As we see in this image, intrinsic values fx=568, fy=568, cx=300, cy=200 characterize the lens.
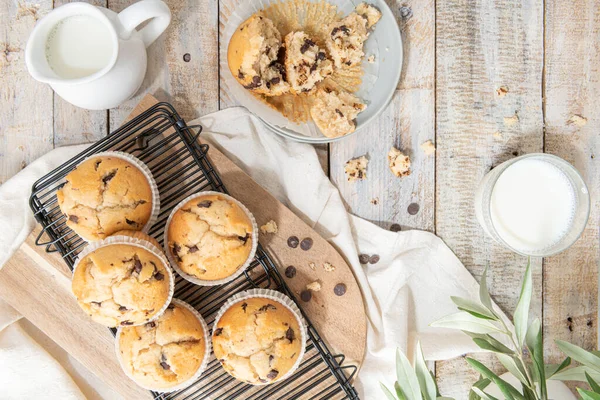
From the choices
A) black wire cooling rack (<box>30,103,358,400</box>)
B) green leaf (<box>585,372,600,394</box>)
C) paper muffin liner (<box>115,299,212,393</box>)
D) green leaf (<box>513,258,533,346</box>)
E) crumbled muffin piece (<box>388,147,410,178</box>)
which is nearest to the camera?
green leaf (<box>585,372,600,394</box>)

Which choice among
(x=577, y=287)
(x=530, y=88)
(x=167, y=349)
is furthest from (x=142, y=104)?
(x=577, y=287)

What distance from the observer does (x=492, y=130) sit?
2098 mm

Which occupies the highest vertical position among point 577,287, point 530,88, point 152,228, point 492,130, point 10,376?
point 530,88

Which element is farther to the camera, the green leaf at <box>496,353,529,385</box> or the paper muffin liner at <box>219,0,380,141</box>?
the paper muffin liner at <box>219,0,380,141</box>

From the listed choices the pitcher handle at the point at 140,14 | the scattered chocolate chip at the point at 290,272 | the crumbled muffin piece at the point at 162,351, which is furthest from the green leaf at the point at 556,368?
the pitcher handle at the point at 140,14

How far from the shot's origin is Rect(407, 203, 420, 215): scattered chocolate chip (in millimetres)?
2104

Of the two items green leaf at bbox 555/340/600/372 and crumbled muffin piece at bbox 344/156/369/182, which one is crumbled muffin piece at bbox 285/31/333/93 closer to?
crumbled muffin piece at bbox 344/156/369/182

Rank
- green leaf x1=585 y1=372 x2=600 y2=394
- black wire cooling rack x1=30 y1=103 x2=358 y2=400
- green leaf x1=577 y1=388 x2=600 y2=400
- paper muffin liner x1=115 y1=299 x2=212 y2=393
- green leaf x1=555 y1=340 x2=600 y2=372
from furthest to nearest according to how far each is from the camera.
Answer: black wire cooling rack x1=30 y1=103 x2=358 y2=400
paper muffin liner x1=115 y1=299 x2=212 y2=393
green leaf x1=555 y1=340 x2=600 y2=372
green leaf x1=585 y1=372 x2=600 y2=394
green leaf x1=577 y1=388 x2=600 y2=400

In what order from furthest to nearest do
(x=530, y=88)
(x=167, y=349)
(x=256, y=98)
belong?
(x=530, y=88) → (x=256, y=98) → (x=167, y=349)

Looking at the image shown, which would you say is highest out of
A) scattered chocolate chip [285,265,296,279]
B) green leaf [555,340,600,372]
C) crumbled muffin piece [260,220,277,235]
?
crumbled muffin piece [260,220,277,235]

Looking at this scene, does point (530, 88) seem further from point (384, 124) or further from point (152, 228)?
point (152, 228)

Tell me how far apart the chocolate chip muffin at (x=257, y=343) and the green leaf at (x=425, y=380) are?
0.42 m

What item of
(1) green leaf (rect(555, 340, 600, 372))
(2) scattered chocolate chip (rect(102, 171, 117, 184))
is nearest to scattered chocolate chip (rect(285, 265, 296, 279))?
(2) scattered chocolate chip (rect(102, 171, 117, 184))

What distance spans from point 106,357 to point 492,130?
1.62 metres
